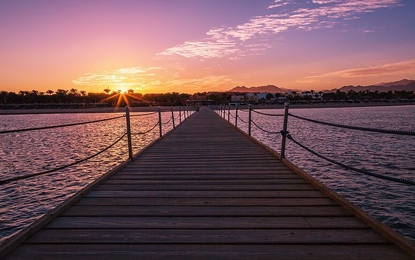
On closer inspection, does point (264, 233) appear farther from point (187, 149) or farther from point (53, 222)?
point (187, 149)

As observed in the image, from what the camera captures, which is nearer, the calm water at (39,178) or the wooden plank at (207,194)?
the wooden plank at (207,194)

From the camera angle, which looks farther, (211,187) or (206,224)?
(211,187)

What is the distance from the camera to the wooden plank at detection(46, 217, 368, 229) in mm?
2807

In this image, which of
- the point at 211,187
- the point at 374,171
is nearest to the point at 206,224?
the point at 211,187

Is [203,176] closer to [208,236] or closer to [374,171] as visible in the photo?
[208,236]

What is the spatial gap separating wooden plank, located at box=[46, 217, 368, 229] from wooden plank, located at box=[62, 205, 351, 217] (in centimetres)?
10

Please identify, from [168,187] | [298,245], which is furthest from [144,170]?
[298,245]

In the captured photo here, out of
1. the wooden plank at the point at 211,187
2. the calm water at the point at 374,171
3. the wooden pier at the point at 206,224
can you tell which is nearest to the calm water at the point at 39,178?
the wooden plank at the point at 211,187

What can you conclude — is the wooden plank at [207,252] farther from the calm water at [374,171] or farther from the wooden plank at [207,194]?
the calm water at [374,171]

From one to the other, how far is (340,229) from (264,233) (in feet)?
2.40

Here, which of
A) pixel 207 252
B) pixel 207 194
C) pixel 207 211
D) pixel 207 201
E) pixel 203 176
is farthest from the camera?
pixel 203 176

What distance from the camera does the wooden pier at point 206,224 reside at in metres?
2.36

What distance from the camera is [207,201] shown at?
353 centimetres

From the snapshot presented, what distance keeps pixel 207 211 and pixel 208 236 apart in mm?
584
